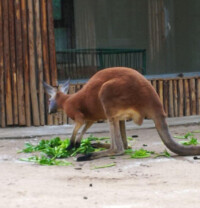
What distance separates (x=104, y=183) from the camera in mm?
5168

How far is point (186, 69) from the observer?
1370cm

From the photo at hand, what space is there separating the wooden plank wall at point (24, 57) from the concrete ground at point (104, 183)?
166 cm

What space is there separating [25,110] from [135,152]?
3012 millimetres

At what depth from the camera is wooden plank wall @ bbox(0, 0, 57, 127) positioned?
898cm

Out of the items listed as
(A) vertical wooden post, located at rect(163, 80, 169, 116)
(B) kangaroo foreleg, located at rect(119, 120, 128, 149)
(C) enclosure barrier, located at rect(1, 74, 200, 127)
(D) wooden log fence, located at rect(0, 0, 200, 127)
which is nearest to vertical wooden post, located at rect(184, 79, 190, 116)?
(C) enclosure barrier, located at rect(1, 74, 200, 127)

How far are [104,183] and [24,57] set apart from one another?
436cm

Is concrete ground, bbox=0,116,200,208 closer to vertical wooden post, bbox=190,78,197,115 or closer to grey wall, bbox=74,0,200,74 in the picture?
vertical wooden post, bbox=190,78,197,115

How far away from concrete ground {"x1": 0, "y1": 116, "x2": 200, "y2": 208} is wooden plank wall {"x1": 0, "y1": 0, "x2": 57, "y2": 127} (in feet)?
5.44

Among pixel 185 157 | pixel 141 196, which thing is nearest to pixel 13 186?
pixel 141 196

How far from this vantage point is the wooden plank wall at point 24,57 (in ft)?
29.5

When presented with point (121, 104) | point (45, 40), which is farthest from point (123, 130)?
point (45, 40)

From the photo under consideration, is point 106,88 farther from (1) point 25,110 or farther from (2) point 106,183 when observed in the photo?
(1) point 25,110

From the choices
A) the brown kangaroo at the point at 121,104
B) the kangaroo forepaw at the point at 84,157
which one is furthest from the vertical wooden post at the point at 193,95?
the kangaroo forepaw at the point at 84,157

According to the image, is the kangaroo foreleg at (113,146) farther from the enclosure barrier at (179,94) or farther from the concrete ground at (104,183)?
the enclosure barrier at (179,94)
